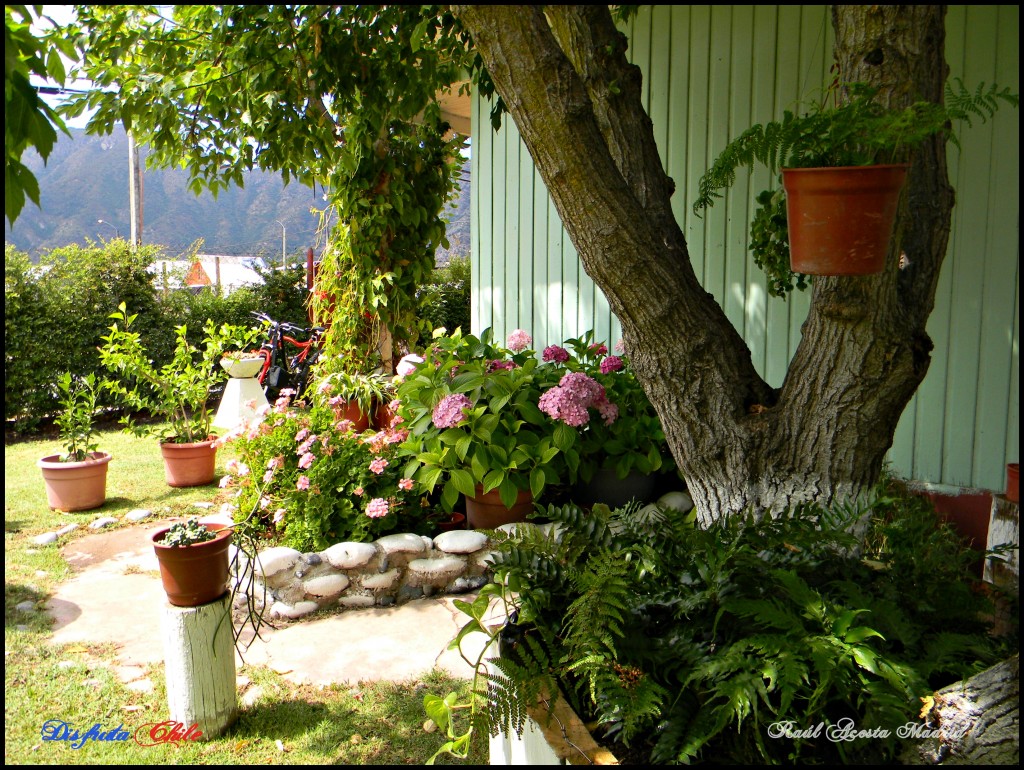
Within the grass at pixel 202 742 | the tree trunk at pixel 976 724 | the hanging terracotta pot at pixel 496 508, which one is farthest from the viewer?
the hanging terracotta pot at pixel 496 508

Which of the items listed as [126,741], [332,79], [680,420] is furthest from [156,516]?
[680,420]

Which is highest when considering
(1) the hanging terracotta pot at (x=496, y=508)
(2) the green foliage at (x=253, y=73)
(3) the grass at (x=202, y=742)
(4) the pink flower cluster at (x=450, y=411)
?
(2) the green foliage at (x=253, y=73)

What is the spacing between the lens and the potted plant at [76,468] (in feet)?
17.0

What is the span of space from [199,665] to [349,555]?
1102mm

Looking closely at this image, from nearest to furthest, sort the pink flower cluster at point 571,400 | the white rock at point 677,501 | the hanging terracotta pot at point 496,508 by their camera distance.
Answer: the pink flower cluster at point 571,400 → the hanging terracotta pot at point 496,508 → the white rock at point 677,501

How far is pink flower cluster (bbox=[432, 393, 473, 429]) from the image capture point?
12.5 ft

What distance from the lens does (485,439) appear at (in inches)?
151

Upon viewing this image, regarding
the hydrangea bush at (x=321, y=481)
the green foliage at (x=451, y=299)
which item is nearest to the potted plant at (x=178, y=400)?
the hydrangea bush at (x=321, y=481)

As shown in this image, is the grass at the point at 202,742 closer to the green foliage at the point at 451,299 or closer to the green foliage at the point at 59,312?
the green foliage at the point at 59,312

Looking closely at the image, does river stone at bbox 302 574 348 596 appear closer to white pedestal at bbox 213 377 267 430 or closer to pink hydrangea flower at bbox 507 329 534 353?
pink hydrangea flower at bbox 507 329 534 353

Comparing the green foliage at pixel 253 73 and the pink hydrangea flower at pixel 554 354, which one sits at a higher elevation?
the green foliage at pixel 253 73

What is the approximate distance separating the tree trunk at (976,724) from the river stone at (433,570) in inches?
96.1

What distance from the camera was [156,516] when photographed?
5164 mm

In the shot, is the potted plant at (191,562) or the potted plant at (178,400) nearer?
the potted plant at (191,562)
